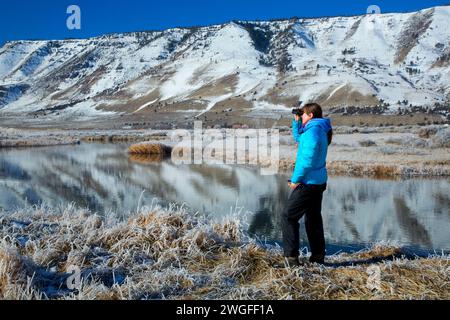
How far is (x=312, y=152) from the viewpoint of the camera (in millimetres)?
5668

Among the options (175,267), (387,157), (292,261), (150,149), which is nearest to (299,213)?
(292,261)

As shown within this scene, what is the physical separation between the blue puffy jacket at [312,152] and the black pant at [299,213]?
4.5 inches

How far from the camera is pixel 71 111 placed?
15875 cm

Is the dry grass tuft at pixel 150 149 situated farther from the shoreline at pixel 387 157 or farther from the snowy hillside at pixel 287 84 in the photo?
the snowy hillside at pixel 287 84

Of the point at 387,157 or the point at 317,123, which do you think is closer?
the point at 317,123

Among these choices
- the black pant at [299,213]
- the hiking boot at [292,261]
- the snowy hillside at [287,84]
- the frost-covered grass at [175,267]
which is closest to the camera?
the frost-covered grass at [175,267]

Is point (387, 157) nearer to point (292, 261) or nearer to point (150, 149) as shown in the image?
point (150, 149)

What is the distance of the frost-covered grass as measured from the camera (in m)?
4.81

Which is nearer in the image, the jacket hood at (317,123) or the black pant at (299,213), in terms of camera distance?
the jacket hood at (317,123)

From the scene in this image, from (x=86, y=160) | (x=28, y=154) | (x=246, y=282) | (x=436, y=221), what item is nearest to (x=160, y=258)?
(x=246, y=282)

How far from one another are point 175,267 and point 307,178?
1953mm

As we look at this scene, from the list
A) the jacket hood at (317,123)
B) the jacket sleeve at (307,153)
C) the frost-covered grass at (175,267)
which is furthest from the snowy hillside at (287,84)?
the jacket sleeve at (307,153)

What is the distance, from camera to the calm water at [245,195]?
12.9m

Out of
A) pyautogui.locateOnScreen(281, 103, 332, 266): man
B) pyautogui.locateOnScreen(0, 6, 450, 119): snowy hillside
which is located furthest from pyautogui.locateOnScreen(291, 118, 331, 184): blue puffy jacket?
pyautogui.locateOnScreen(0, 6, 450, 119): snowy hillside
